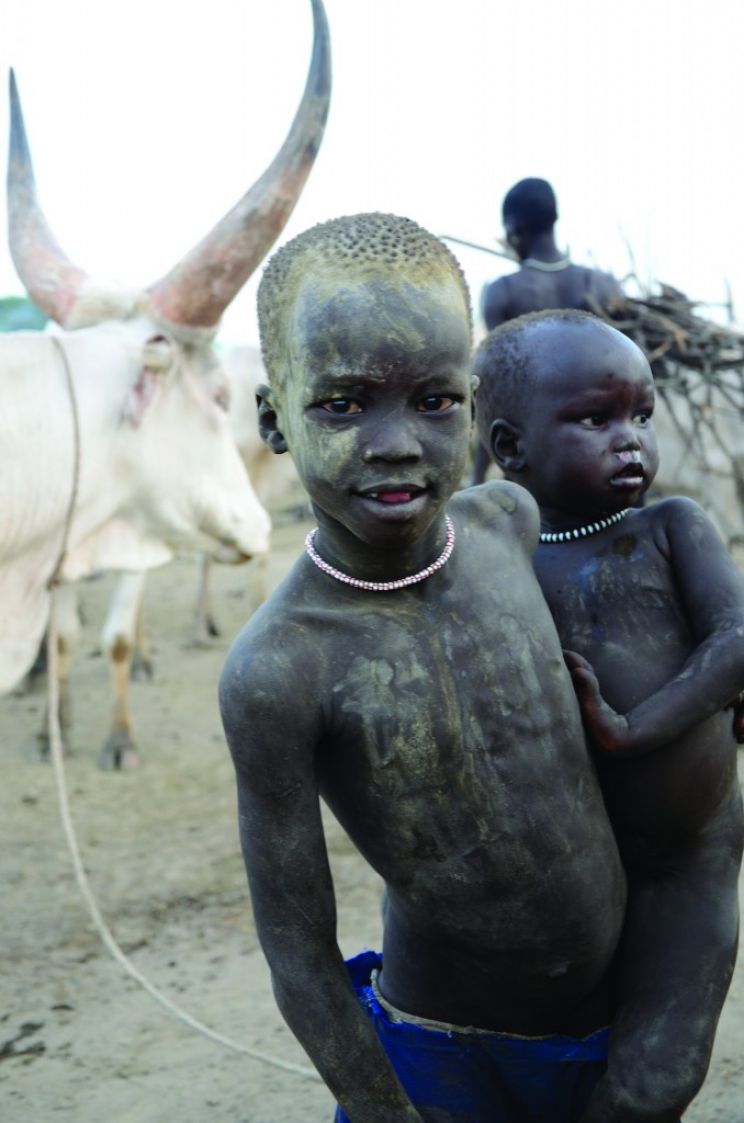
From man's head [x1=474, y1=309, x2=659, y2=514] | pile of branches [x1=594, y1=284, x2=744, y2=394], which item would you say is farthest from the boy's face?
pile of branches [x1=594, y1=284, x2=744, y2=394]

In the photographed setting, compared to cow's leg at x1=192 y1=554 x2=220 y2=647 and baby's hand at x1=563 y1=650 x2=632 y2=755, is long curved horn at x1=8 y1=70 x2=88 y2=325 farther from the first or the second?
baby's hand at x1=563 y1=650 x2=632 y2=755

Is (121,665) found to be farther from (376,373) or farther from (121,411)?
(376,373)

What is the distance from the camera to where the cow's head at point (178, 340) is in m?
3.76

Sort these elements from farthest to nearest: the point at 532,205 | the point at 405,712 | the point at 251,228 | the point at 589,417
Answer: the point at 532,205
the point at 251,228
the point at 589,417
the point at 405,712

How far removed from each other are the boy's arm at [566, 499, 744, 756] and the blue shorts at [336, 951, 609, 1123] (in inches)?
14.8

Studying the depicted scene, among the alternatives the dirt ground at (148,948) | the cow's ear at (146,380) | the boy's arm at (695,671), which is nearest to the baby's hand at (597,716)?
the boy's arm at (695,671)

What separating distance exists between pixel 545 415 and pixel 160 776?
3686 mm

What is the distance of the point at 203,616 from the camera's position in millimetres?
7191

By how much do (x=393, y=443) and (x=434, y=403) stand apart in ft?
0.26

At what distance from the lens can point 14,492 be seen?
137 inches

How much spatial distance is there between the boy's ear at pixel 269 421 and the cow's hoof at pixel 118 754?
12.6 feet

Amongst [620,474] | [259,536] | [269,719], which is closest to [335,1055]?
[269,719]

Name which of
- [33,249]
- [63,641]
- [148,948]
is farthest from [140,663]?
[148,948]

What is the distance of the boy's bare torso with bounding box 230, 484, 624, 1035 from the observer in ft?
4.41
